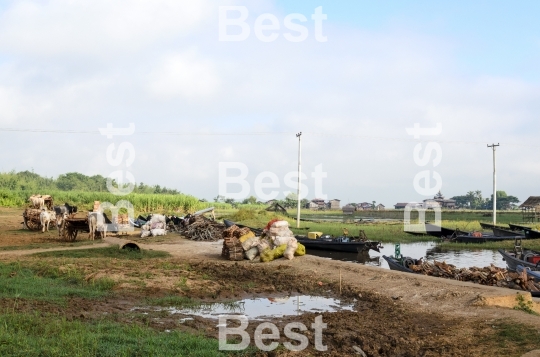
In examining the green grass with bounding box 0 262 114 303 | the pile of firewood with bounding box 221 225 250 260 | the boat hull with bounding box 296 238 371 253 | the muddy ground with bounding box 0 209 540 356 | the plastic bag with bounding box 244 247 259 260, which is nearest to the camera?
the muddy ground with bounding box 0 209 540 356

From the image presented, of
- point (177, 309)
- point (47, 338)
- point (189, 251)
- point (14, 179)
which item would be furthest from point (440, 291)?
point (14, 179)

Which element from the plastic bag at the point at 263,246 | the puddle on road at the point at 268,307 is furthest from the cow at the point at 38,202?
the puddle on road at the point at 268,307

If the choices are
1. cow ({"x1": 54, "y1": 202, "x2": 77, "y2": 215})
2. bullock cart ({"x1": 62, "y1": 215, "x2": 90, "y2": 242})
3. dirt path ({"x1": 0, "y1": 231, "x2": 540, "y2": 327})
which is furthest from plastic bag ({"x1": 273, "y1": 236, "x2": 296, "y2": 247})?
cow ({"x1": 54, "y1": 202, "x2": 77, "y2": 215})

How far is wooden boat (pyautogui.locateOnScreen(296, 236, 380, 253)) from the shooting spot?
898 inches

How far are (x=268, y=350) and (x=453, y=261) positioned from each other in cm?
1788

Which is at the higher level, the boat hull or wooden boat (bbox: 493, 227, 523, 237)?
wooden boat (bbox: 493, 227, 523, 237)

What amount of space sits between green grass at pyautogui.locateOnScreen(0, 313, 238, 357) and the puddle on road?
2182mm

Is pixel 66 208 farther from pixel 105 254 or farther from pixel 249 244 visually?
pixel 249 244

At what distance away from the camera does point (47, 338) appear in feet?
22.1

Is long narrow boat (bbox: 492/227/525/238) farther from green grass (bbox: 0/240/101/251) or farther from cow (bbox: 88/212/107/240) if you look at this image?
green grass (bbox: 0/240/101/251)

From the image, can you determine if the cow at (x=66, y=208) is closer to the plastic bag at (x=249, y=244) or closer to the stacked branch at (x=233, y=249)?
the stacked branch at (x=233, y=249)

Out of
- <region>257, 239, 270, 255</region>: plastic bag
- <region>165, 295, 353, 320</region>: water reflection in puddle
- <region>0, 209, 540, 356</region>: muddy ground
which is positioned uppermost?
<region>257, 239, 270, 255</region>: plastic bag

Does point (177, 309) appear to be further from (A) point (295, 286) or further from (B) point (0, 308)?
(A) point (295, 286)

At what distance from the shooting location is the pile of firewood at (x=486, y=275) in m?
12.7
